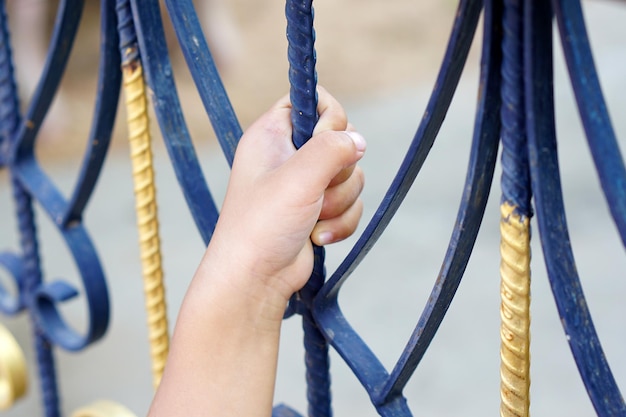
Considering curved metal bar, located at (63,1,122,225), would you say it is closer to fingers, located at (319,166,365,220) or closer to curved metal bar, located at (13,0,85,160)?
curved metal bar, located at (13,0,85,160)

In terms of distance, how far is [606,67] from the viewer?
13.4ft

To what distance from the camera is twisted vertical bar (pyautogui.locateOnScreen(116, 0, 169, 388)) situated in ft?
2.78

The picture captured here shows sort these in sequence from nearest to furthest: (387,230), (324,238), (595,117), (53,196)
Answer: (595,117) < (324,238) < (53,196) < (387,230)

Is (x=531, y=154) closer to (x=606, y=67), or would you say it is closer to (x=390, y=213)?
(x=390, y=213)

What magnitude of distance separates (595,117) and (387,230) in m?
2.36

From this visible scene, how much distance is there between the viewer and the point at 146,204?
3.02ft

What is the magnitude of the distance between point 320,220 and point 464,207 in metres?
0.16

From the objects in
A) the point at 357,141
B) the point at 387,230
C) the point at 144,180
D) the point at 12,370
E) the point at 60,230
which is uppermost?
the point at 357,141

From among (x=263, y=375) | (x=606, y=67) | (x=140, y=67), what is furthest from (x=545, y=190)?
(x=606, y=67)

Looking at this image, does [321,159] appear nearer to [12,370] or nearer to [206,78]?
[206,78]

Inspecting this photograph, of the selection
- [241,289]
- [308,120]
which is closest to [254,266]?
[241,289]

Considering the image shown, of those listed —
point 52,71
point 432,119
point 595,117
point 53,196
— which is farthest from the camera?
point 53,196

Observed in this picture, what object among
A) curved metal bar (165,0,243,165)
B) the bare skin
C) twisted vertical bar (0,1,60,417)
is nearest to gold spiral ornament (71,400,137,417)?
twisted vertical bar (0,1,60,417)

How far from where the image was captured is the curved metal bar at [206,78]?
77 cm
